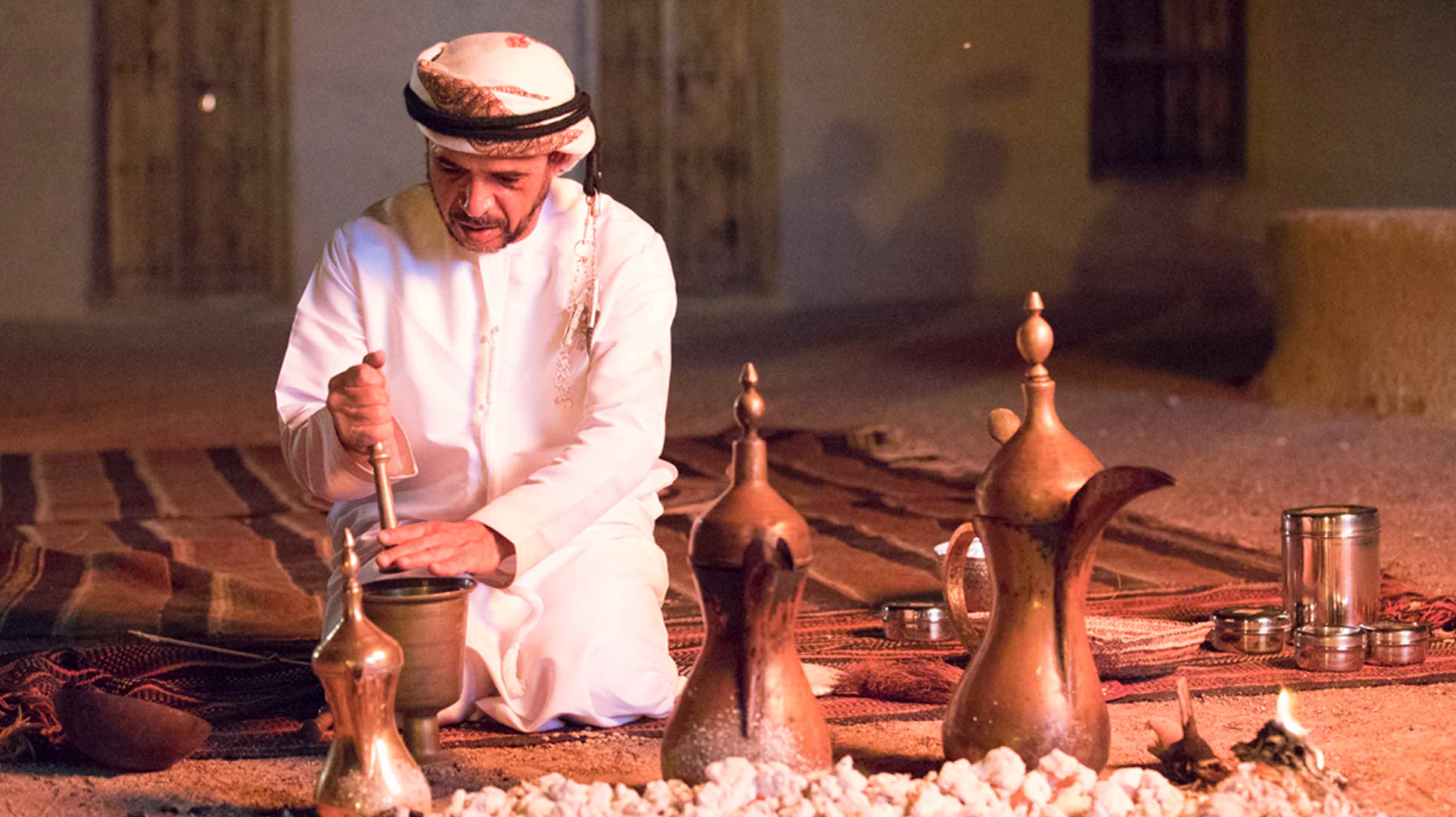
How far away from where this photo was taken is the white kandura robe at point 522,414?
2.86m

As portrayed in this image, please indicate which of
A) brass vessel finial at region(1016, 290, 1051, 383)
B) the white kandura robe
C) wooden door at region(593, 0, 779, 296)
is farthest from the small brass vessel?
wooden door at region(593, 0, 779, 296)

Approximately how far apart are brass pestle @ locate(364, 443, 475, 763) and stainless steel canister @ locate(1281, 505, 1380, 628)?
5.46ft

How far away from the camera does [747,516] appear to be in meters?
2.16

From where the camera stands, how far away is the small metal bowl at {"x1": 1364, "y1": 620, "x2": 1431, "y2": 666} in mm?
3219

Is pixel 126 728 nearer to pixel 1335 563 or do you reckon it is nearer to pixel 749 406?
pixel 749 406

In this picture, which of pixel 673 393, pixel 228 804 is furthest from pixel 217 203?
pixel 228 804

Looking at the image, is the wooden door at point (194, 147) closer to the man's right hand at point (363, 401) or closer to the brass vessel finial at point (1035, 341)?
the man's right hand at point (363, 401)

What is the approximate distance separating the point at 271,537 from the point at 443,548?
2419 millimetres

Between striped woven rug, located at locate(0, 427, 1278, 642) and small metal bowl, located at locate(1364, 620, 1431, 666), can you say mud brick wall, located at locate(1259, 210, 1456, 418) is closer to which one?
striped woven rug, located at locate(0, 427, 1278, 642)

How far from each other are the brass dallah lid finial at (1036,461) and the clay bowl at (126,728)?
1.19 m

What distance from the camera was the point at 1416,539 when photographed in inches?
179

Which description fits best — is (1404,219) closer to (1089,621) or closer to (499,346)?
(1089,621)

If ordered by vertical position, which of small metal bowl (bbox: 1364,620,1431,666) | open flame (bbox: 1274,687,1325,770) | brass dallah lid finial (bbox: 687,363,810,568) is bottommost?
small metal bowl (bbox: 1364,620,1431,666)

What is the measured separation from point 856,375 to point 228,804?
6235mm
